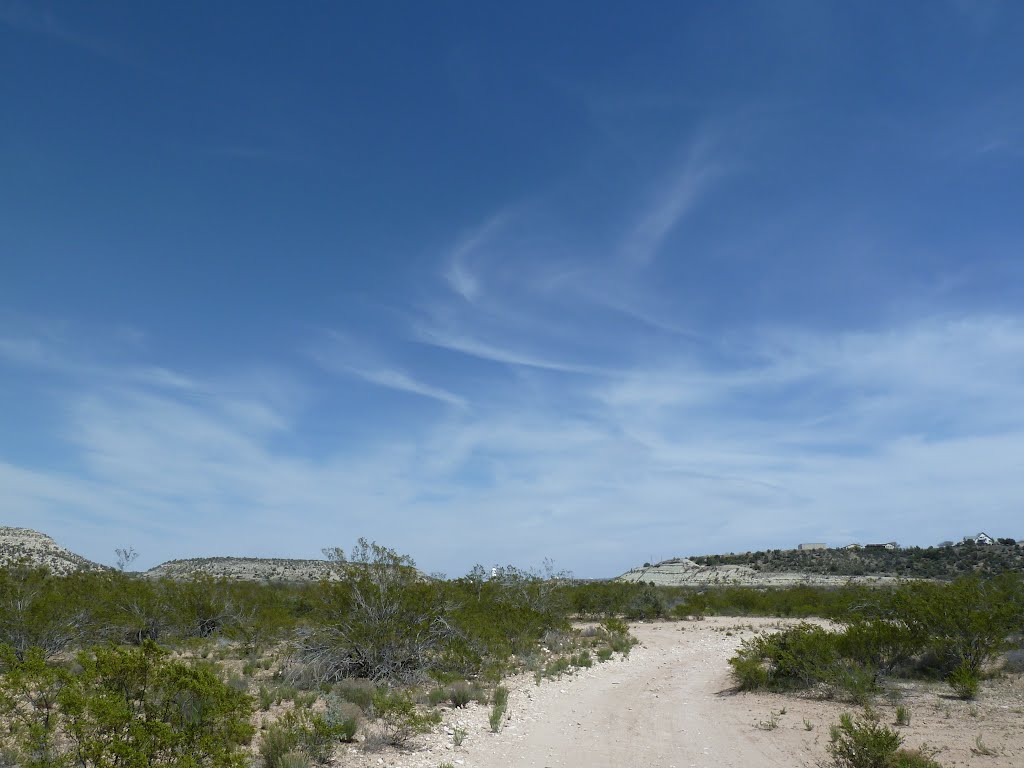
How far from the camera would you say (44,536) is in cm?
6612

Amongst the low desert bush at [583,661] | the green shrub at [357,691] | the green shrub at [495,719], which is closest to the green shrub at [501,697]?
the green shrub at [495,719]

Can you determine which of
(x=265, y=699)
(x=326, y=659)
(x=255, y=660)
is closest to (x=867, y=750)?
(x=265, y=699)

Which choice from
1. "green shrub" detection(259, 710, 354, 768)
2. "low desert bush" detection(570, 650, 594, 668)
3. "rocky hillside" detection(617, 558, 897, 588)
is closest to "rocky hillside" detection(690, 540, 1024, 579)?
"rocky hillside" detection(617, 558, 897, 588)

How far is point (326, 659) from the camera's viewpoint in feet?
48.5

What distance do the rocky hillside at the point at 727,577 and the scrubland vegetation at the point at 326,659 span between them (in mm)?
39785

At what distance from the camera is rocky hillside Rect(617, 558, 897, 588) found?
59.0 m

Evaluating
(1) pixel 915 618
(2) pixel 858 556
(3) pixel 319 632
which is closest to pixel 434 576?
(3) pixel 319 632

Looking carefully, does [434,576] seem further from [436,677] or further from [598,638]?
[598,638]

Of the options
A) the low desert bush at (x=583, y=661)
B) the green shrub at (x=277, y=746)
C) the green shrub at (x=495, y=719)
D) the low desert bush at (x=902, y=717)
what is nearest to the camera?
the green shrub at (x=277, y=746)

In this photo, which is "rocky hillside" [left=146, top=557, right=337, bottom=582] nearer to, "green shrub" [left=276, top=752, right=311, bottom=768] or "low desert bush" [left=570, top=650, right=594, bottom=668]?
"low desert bush" [left=570, top=650, right=594, bottom=668]

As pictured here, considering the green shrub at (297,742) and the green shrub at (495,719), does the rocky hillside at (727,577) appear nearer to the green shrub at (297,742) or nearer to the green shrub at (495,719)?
the green shrub at (495,719)

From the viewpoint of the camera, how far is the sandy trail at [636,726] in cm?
980

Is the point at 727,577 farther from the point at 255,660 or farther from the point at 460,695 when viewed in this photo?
the point at 460,695

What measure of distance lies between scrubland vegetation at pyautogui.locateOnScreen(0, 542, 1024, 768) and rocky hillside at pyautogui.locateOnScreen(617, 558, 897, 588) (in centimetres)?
3979
